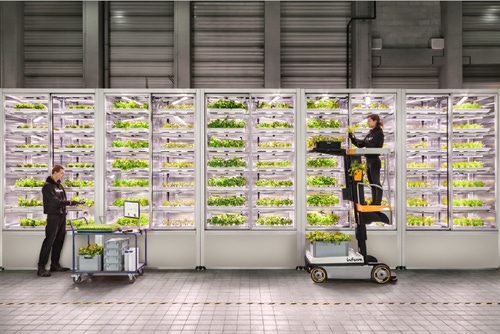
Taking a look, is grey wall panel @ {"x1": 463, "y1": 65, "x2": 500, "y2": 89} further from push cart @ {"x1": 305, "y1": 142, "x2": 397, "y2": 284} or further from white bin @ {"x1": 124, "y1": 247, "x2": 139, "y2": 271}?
white bin @ {"x1": 124, "y1": 247, "x2": 139, "y2": 271}

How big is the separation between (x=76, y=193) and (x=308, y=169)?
5427mm

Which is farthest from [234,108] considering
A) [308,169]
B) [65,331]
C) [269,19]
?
[65,331]

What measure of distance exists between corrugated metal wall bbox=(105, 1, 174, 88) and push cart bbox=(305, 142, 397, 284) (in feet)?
21.1

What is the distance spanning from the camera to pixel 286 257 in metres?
8.31

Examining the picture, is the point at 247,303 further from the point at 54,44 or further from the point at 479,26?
the point at 479,26

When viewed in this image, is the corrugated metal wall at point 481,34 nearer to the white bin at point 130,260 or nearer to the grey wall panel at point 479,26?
the grey wall panel at point 479,26

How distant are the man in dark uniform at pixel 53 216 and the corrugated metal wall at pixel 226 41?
16.8 feet

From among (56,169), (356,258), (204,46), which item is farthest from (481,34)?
(56,169)

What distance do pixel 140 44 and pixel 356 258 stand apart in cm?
878

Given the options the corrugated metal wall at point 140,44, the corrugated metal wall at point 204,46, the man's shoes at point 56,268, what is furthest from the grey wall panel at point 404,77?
the man's shoes at point 56,268

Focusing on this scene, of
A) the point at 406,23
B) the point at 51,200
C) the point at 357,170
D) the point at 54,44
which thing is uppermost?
the point at 406,23

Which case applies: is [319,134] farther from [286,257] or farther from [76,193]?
[76,193]

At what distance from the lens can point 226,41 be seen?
11.5m

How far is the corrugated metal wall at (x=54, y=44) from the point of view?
11625 mm
